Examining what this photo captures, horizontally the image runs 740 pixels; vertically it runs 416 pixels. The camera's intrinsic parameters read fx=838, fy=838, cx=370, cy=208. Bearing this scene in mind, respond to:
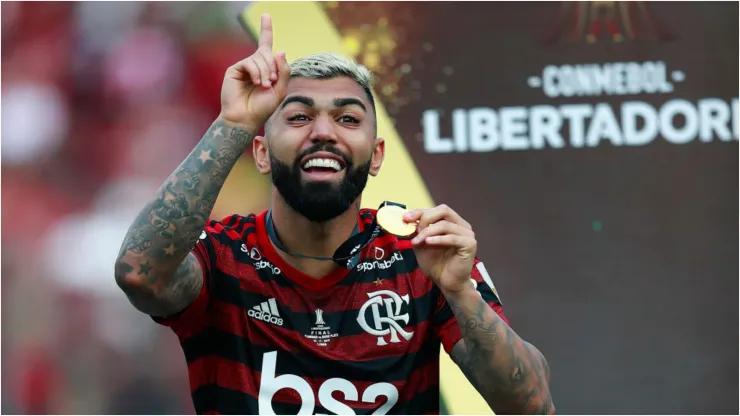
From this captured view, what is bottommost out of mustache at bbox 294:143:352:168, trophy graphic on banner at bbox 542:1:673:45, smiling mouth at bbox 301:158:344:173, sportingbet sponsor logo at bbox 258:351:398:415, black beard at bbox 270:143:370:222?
sportingbet sponsor logo at bbox 258:351:398:415

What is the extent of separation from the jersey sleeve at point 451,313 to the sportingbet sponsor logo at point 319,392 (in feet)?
0.72

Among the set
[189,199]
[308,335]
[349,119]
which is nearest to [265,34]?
[349,119]

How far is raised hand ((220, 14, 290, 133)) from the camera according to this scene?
7.47ft

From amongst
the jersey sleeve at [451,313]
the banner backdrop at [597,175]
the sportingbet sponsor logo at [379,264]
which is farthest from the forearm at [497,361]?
the banner backdrop at [597,175]

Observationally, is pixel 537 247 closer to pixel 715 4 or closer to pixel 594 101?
pixel 594 101

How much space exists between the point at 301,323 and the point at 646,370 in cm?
234

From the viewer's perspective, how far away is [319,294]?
8.58 feet

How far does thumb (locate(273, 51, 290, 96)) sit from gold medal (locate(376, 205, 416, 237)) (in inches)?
17.0

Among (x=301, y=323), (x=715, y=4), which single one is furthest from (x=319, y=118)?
(x=715, y=4)

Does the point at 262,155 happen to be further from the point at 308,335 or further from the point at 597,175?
the point at 597,175

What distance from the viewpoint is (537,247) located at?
425cm

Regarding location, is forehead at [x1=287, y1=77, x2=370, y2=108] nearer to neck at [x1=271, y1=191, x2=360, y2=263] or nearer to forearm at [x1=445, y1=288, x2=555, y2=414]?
neck at [x1=271, y1=191, x2=360, y2=263]

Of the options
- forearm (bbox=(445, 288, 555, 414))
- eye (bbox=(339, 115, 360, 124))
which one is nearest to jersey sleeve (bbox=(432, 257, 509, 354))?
forearm (bbox=(445, 288, 555, 414))

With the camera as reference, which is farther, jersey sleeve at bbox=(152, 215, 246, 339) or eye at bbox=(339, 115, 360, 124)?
eye at bbox=(339, 115, 360, 124)
